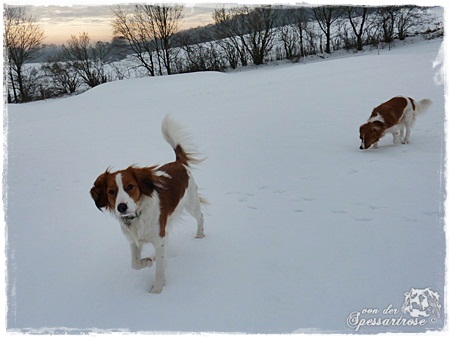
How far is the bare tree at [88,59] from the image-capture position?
29422 millimetres

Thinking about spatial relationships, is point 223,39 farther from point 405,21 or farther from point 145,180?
point 145,180

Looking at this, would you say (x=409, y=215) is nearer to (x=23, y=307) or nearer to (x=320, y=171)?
(x=320, y=171)

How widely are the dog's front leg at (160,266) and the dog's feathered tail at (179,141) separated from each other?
109cm

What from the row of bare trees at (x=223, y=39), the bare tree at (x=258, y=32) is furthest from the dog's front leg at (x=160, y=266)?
the bare tree at (x=258, y=32)

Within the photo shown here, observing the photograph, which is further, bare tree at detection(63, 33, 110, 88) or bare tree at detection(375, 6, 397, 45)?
bare tree at detection(63, 33, 110, 88)

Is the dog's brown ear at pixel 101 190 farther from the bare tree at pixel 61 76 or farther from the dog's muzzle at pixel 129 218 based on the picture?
the bare tree at pixel 61 76

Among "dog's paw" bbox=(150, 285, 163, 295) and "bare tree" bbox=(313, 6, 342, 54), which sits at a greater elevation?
"bare tree" bbox=(313, 6, 342, 54)

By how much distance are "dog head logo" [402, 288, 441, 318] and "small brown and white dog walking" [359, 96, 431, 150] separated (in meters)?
3.54

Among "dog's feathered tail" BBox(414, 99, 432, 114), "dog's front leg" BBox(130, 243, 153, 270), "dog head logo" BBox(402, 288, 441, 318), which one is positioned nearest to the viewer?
"dog head logo" BBox(402, 288, 441, 318)

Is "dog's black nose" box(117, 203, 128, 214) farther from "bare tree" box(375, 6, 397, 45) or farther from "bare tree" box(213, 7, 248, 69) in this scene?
"bare tree" box(375, 6, 397, 45)

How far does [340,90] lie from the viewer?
9820 mm

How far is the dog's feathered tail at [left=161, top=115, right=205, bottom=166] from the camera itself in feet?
12.1

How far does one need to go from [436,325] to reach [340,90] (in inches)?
330

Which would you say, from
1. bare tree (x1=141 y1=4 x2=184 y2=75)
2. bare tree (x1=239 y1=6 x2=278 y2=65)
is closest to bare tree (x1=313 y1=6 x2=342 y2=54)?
bare tree (x1=239 y1=6 x2=278 y2=65)
